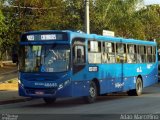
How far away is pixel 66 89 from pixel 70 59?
1.15m

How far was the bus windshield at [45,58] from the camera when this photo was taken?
62.8ft

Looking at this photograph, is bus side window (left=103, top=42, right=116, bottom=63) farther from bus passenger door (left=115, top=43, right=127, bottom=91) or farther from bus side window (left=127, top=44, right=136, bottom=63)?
bus side window (left=127, top=44, right=136, bottom=63)

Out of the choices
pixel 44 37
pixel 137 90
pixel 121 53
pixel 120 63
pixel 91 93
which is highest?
pixel 44 37

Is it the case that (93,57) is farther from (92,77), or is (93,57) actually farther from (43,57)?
(43,57)

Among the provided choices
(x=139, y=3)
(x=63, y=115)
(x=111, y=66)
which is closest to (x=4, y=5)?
(x=139, y=3)

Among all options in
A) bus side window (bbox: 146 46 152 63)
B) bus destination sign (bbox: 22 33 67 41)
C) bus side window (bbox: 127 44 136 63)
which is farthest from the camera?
bus side window (bbox: 146 46 152 63)

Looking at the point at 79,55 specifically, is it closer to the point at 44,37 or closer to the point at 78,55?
the point at 78,55

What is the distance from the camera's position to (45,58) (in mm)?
19281

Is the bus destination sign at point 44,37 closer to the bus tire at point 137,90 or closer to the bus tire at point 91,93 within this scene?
the bus tire at point 91,93

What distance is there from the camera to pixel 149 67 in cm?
2789

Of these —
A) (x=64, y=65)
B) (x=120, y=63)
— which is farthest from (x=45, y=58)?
(x=120, y=63)

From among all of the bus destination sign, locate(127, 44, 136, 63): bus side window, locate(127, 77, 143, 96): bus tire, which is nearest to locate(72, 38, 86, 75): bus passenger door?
the bus destination sign

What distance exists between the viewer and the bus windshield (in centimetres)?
1914

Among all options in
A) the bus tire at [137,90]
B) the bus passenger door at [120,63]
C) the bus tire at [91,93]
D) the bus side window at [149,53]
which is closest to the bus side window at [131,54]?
the bus passenger door at [120,63]
